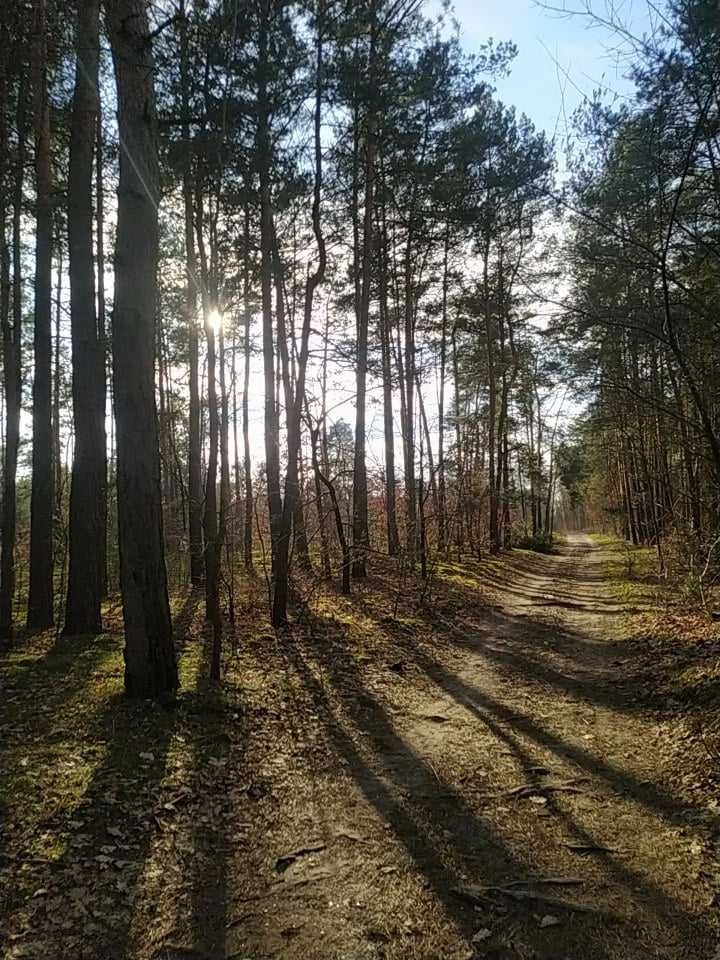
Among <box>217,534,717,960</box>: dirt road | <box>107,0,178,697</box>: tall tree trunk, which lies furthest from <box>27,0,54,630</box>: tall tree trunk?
<box>217,534,717,960</box>: dirt road

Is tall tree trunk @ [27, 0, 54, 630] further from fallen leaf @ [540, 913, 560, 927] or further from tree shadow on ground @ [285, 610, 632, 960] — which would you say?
fallen leaf @ [540, 913, 560, 927]

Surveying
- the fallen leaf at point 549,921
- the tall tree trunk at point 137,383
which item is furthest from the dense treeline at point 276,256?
the fallen leaf at point 549,921

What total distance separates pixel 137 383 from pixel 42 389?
184 inches

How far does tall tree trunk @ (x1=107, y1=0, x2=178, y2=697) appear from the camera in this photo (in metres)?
5.40

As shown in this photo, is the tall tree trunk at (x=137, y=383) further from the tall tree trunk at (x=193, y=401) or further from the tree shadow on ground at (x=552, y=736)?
the tall tree trunk at (x=193, y=401)

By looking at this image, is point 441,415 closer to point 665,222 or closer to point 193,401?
point 193,401

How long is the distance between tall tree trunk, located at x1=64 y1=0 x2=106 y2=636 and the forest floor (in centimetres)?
95

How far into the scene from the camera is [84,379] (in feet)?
27.4

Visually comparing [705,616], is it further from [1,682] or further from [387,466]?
[1,682]

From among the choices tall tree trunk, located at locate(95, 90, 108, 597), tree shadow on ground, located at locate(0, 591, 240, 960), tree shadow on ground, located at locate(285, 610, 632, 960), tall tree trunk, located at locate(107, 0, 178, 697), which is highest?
tall tree trunk, located at locate(95, 90, 108, 597)

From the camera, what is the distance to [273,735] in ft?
16.9

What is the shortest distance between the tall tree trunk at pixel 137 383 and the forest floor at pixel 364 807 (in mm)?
588

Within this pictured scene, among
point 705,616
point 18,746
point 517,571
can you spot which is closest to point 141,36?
point 18,746

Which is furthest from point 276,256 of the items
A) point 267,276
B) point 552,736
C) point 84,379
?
point 552,736
